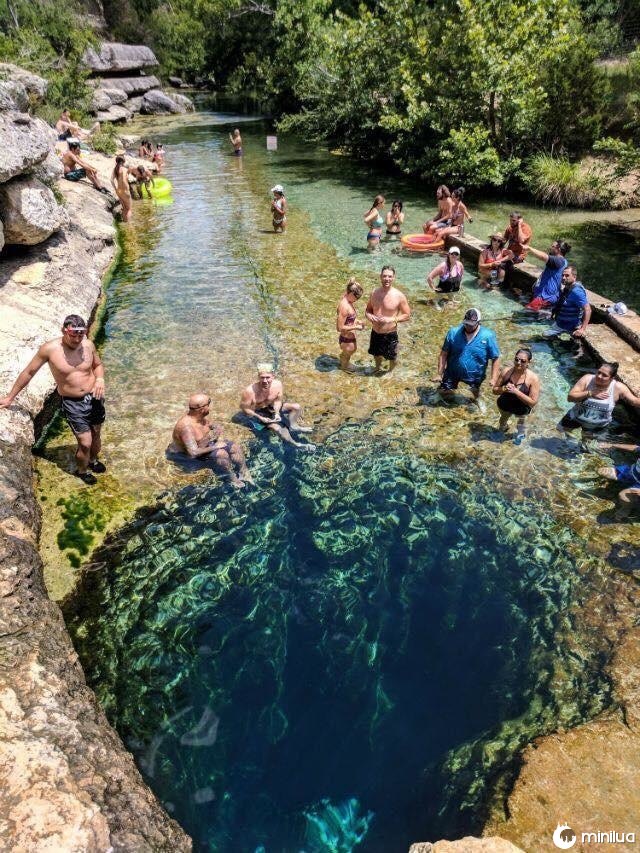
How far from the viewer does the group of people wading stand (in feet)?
21.4

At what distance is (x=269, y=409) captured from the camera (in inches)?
306

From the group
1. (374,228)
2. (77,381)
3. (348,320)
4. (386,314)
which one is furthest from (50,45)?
(77,381)

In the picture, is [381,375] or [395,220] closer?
[381,375]

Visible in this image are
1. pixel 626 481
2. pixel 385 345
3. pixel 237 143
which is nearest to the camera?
pixel 626 481

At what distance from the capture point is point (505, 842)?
334 centimetres

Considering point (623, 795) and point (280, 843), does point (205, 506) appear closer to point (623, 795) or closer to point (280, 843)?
point (280, 843)

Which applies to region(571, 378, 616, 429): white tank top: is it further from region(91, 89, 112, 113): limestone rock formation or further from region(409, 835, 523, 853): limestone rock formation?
region(91, 89, 112, 113): limestone rock formation

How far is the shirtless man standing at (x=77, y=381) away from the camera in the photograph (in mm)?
6375

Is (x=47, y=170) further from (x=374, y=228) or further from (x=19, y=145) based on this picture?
(x=374, y=228)

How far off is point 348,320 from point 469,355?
6.59 ft

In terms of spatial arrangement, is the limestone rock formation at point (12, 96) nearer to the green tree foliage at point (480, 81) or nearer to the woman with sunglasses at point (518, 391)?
the woman with sunglasses at point (518, 391)

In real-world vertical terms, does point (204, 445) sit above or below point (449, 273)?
below

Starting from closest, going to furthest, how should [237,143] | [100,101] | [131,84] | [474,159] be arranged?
[474,159] → [237,143] → [100,101] → [131,84]

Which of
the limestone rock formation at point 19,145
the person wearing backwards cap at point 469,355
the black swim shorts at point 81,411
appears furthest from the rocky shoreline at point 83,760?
the limestone rock formation at point 19,145
